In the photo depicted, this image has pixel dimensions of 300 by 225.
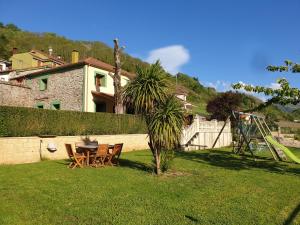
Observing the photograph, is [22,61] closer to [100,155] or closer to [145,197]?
[100,155]

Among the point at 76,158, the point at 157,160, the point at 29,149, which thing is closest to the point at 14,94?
the point at 29,149

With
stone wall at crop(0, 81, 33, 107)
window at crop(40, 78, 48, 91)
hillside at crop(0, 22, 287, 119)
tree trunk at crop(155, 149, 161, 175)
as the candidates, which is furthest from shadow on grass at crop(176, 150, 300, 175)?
hillside at crop(0, 22, 287, 119)

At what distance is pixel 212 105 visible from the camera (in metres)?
36.3

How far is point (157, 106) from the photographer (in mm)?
10664

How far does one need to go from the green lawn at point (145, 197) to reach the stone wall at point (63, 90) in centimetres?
1684

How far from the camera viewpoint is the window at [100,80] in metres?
28.5

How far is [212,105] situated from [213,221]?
103ft

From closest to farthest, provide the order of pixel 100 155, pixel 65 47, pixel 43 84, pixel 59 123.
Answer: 1. pixel 100 155
2. pixel 59 123
3. pixel 43 84
4. pixel 65 47

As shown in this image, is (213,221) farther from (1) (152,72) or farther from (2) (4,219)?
(1) (152,72)

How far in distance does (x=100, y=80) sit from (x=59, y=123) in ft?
44.0

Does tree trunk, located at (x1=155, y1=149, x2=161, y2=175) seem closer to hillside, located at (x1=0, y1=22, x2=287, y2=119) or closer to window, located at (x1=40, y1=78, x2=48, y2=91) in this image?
window, located at (x1=40, y1=78, x2=48, y2=91)

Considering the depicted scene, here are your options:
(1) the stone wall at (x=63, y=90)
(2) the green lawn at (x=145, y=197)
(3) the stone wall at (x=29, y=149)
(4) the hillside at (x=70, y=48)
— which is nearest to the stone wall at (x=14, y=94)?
(1) the stone wall at (x=63, y=90)

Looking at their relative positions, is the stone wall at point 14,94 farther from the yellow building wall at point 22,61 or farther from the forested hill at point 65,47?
the forested hill at point 65,47

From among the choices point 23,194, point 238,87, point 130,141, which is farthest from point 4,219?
point 130,141
